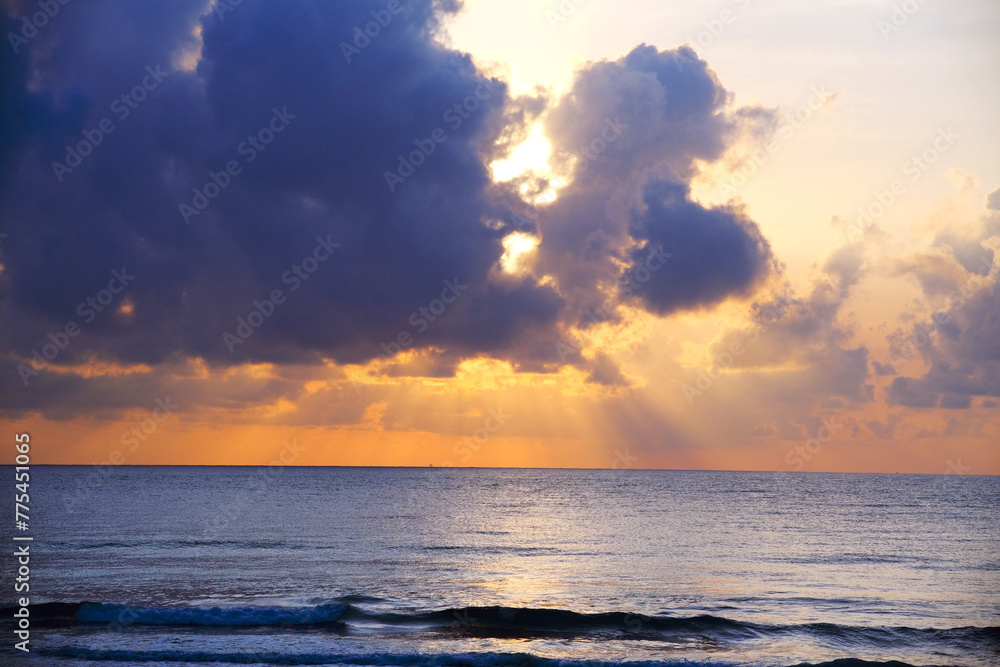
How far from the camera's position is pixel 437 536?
64562 mm

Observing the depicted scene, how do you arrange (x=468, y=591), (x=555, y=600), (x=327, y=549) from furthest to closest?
(x=327, y=549) → (x=468, y=591) → (x=555, y=600)

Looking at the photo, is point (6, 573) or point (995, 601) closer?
point (995, 601)

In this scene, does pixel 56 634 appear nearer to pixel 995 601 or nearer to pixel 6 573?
pixel 6 573

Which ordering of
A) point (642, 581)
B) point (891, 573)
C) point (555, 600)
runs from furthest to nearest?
point (891, 573) → point (642, 581) → point (555, 600)

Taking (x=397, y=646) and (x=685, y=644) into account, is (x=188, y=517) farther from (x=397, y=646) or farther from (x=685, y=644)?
(x=685, y=644)

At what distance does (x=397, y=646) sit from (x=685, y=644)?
11.2 meters

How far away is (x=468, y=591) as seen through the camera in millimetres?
38469

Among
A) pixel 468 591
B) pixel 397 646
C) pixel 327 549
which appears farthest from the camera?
pixel 327 549

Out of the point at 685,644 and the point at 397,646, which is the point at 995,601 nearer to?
the point at 685,644

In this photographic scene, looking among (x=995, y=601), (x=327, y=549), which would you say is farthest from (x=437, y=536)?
(x=995, y=601)

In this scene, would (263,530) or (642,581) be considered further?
(263,530)

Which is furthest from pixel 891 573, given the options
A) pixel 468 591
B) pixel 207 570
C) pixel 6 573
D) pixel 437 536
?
pixel 6 573

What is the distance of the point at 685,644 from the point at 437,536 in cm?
3787

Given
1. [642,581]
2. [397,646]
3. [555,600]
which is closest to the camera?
[397,646]
